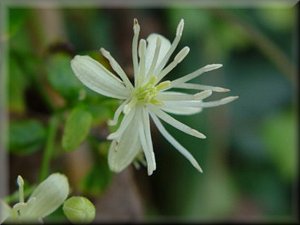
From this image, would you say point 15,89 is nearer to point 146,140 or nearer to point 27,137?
point 27,137

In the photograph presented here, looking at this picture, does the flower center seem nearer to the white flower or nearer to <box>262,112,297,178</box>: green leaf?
the white flower

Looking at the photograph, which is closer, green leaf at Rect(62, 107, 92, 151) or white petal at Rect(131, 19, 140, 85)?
white petal at Rect(131, 19, 140, 85)

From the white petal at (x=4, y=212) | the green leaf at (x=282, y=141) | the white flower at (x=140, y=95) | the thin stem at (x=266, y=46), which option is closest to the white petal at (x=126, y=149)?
the white flower at (x=140, y=95)

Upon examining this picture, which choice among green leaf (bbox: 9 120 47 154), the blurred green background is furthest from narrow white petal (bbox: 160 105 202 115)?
the blurred green background

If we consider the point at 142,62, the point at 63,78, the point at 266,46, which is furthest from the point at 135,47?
the point at 266,46

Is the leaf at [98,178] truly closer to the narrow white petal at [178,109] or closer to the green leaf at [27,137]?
the green leaf at [27,137]

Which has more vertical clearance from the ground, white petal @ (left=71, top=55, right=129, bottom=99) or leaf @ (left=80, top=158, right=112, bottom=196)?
white petal @ (left=71, top=55, right=129, bottom=99)
